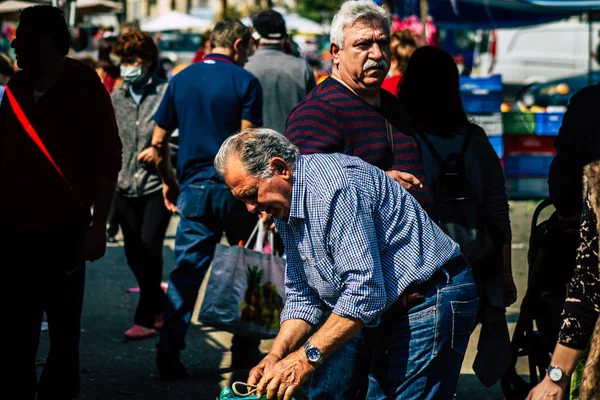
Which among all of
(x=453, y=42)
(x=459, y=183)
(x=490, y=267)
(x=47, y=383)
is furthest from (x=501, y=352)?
(x=453, y=42)

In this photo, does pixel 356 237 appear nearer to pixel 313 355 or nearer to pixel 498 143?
pixel 313 355

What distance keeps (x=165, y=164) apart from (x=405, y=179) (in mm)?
2443

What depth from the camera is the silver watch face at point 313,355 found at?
121 inches

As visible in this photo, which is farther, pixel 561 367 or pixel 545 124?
pixel 545 124

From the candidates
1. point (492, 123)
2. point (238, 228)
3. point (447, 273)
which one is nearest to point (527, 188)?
point (492, 123)

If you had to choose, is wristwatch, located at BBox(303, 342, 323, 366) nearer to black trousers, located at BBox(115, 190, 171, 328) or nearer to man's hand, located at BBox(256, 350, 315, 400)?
man's hand, located at BBox(256, 350, 315, 400)

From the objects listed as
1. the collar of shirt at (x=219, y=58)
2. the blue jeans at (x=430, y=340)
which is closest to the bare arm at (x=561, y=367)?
the blue jeans at (x=430, y=340)

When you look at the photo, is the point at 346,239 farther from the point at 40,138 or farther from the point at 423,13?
the point at 423,13

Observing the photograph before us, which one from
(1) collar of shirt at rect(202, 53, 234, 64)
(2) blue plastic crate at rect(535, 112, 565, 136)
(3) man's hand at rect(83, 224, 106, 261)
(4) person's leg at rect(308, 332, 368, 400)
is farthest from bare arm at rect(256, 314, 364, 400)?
(2) blue plastic crate at rect(535, 112, 565, 136)

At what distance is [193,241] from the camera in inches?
222

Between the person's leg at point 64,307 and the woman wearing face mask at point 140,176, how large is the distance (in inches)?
76.2

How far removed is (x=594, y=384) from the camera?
2779mm

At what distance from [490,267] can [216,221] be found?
195 centimetres

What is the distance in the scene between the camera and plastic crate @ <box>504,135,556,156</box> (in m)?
12.1
